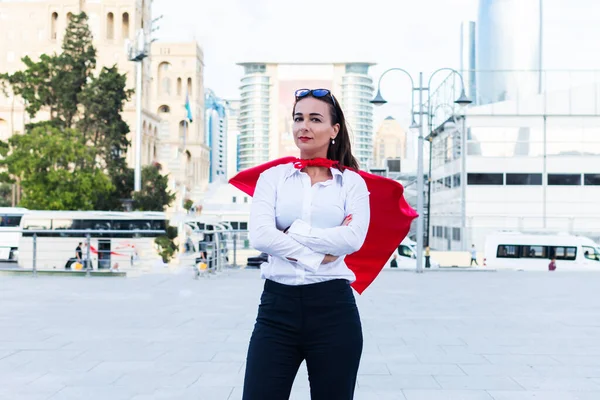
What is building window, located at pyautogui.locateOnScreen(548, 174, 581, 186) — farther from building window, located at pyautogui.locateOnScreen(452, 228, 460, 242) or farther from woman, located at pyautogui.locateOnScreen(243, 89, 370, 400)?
woman, located at pyautogui.locateOnScreen(243, 89, 370, 400)

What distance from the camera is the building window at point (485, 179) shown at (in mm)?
50812

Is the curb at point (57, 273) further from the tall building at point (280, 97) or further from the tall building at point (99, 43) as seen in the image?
the tall building at point (280, 97)

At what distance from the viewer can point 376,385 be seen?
6.29m

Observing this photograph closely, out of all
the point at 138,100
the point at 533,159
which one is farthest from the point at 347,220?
the point at 138,100

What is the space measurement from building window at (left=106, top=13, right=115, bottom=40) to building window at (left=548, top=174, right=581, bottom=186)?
51221 mm

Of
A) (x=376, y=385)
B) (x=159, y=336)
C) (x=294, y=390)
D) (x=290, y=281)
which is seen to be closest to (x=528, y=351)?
(x=376, y=385)

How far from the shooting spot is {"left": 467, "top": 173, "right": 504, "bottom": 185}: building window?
5081cm

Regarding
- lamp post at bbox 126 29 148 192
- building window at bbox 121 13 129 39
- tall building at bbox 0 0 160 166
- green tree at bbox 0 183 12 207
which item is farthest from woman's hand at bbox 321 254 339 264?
building window at bbox 121 13 129 39

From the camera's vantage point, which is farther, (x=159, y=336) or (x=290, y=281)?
(x=159, y=336)

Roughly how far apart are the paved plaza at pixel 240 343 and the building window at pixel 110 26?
70186mm

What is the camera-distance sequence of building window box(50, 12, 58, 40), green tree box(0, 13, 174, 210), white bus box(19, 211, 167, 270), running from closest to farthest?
white bus box(19, 211, 167, 270)
green tree box(0, 13, 174, 210)
building window box(50, 12, 58, 40)

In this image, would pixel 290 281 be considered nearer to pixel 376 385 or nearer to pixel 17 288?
pixel 376 385

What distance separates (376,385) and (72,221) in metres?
31.2

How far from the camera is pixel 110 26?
8225 centimetres
